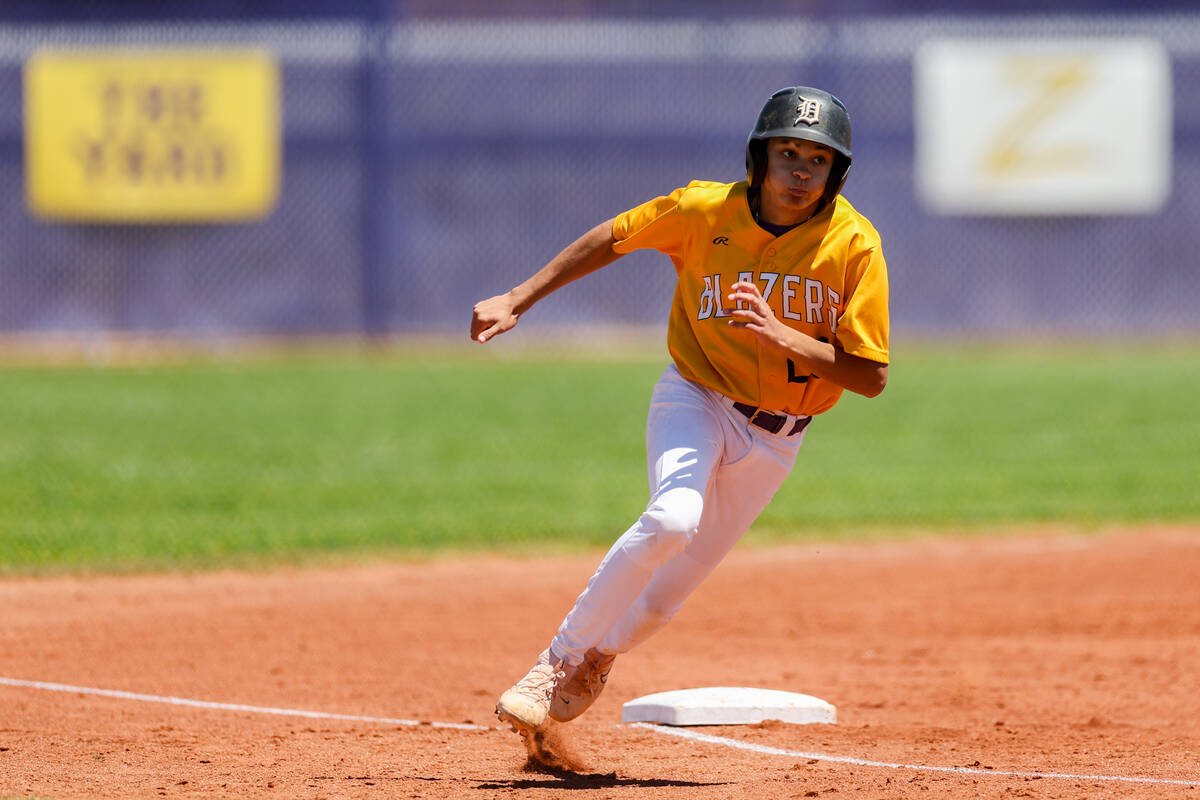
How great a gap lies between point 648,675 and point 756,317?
7.87 feet

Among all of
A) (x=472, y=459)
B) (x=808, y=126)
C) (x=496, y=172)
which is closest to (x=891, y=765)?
(x=808, y=126)

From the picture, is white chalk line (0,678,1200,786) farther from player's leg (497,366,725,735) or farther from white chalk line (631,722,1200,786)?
player's leg (497,366,725,735)

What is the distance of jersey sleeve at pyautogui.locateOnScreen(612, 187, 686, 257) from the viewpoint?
4.51 metres

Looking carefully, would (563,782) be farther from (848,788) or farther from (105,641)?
(105,641)

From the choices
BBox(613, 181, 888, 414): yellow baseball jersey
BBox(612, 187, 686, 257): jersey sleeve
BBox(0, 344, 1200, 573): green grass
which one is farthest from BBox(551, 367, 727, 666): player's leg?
BBox(0, 344, 1200, 573): green grass

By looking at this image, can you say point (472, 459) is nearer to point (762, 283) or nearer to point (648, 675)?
point (648, 675)

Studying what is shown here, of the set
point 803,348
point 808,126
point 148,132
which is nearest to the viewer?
point 803,348

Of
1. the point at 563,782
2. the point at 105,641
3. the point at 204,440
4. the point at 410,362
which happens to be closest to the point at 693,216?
the point at 563,782

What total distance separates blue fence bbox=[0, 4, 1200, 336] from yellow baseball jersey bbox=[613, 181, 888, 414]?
Answer: 13279mm

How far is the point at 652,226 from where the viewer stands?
452cm

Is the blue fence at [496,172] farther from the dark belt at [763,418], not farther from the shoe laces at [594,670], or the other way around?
the shoe laces at [594,670]

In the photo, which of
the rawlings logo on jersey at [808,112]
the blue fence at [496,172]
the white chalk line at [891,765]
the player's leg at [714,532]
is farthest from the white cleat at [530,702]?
the blue fence at [496,172]

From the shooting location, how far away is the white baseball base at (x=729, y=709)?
5.04 metres

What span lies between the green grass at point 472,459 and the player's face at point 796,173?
471cm
